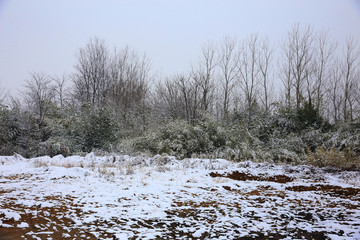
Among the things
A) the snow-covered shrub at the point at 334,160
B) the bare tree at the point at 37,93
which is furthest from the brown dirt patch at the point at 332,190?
the bare tree at the point at 37,93

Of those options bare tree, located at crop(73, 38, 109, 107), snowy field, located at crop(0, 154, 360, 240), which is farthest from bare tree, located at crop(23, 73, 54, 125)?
snowy field, located at crop(0, 154, 360, 240)

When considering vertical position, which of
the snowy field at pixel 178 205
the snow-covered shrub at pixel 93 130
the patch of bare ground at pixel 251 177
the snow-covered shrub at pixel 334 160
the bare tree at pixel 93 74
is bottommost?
the snowy field at pixel 178 205

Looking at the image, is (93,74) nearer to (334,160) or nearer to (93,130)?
(93,130)

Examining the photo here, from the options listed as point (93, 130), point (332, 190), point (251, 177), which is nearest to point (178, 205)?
point (251, 177)

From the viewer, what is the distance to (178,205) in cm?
415

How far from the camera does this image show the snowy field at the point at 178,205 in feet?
9.70

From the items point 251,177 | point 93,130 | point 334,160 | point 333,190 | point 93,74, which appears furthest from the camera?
point 93,74

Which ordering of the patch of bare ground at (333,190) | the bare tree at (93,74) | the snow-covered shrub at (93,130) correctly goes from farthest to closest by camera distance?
the bare tree at (93,74) → the snow-covered shrub at (93,130) → the patch of bare ground at (333,190)

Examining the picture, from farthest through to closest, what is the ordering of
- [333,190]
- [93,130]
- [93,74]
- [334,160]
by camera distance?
[93,74] < [93,130] < [334,160] < [333,190]

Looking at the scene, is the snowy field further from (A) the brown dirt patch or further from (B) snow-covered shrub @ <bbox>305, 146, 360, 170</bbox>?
(B) snow-covered shrub @ <bbox>305, 146, 360, 170</bbox>

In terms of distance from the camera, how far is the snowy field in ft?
9.70

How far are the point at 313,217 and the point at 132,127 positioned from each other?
12.3 metres

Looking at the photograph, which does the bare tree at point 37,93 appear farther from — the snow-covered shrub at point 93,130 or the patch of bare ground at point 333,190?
the patch of bare ground at point 333,190

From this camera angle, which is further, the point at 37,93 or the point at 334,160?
the point at 37,93
